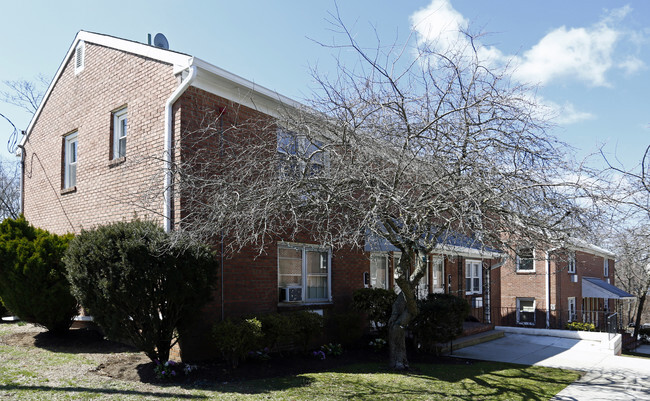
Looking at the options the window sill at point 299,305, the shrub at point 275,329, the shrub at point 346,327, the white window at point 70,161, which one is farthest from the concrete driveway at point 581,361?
the white window at point 70,161

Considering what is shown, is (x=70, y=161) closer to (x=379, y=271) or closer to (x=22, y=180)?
(x=22, y=180)

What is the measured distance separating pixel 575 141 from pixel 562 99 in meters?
0.73

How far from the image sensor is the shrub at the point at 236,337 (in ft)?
27.9

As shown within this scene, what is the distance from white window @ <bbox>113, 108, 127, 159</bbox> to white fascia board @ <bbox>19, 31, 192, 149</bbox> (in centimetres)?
142

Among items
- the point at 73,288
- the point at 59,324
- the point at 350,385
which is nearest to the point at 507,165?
the point at 350,385

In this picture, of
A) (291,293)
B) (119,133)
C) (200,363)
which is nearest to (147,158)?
(119,133)

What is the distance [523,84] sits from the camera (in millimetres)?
8102

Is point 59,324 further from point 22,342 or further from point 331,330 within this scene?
point 331,330

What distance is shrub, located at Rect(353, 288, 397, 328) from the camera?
1207 centimetres

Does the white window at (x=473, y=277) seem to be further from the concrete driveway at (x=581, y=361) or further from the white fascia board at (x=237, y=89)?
the white fascia board at (x=237, y=89)

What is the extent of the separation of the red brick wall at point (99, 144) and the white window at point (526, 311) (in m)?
23.6

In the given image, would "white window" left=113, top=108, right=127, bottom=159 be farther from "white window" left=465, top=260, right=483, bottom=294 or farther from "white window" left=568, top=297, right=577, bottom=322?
"white window" left=568, top=297, right=577, bottom=322

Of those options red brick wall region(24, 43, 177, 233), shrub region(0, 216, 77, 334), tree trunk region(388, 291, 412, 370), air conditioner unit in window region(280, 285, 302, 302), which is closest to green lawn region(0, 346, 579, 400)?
tree trunk region(388, 291, 412, 370)

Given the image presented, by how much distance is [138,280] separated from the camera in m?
7.68
